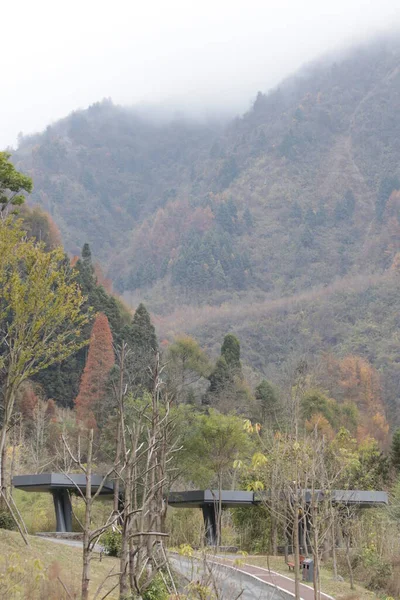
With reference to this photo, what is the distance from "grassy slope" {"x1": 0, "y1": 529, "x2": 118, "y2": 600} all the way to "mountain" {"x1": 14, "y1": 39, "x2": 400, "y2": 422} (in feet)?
185

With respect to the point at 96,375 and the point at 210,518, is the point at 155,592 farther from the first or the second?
the point at 96,375

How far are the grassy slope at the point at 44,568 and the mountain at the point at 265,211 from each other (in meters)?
56.3

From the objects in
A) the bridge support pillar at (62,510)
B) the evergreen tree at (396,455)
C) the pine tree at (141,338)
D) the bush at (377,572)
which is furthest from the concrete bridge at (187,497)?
the pine tree at (141,338)

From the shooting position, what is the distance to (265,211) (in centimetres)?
13900

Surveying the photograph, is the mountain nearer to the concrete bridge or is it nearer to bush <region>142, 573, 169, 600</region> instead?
the concrete bridge

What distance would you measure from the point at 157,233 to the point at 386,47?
88381 millimetres

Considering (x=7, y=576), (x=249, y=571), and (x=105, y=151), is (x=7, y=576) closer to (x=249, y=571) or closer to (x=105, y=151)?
(x=249, y=571)

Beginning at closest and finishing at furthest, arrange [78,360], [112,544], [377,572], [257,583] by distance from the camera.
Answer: [257,583] < [112,544] < [377,572] < [78,360]

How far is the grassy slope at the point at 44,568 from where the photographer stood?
11905 millimetres

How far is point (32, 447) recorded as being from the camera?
121 ft

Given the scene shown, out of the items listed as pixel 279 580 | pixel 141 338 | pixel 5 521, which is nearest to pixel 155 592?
pixel 5 521

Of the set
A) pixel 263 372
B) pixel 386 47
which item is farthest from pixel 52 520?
pixel 386 47

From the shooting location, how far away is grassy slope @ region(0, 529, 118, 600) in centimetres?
1190

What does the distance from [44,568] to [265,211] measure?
425 ft
